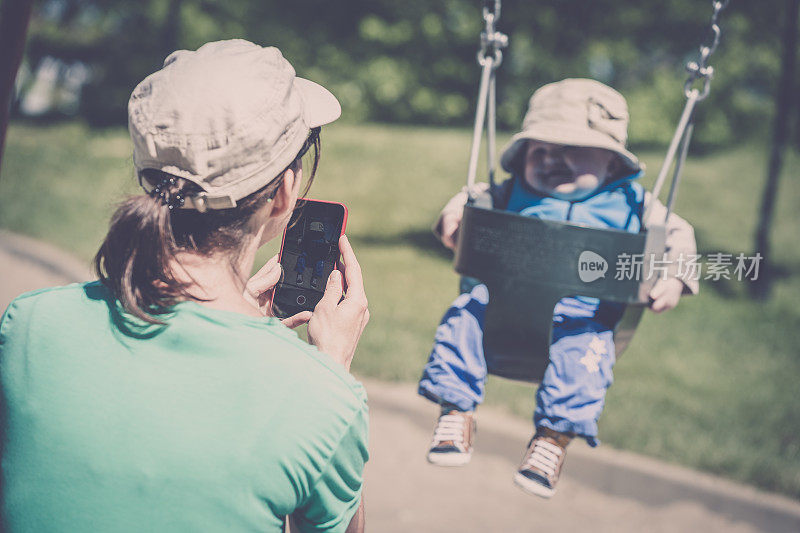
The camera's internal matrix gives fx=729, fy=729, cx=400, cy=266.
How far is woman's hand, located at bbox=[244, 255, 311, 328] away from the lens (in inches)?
64.3

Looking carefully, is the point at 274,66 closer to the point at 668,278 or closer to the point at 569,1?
the point at 668,278

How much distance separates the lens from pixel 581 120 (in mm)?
2707

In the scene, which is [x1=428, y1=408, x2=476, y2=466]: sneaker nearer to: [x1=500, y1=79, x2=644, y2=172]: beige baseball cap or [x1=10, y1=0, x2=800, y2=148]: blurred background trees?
[x1=500, y1=79, x2=644, y2=172]: beige baseball cap

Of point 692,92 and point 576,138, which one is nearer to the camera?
point 692,92

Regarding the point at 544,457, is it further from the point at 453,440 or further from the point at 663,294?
the point at 663,294

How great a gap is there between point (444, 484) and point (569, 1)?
848 centimetres

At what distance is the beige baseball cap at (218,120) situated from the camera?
3.88 feet

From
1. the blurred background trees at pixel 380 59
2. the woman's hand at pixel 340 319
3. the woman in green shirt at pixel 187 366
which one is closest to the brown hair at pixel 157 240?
the woman in green shirt at pixel 187 366

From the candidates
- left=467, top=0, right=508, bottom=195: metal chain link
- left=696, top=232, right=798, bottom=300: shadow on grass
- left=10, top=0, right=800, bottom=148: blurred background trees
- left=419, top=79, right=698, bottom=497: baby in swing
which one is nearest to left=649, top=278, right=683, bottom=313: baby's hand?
left=419, top=79, right=698, bottom=497: baby in swing

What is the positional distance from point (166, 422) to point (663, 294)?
1922 millimetres

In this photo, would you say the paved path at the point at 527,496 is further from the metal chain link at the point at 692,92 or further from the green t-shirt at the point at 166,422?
the green t-shirt at the point at 166,422

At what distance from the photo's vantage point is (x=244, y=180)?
4.03 feet

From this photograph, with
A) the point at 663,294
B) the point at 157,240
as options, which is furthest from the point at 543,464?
the point at 157,240

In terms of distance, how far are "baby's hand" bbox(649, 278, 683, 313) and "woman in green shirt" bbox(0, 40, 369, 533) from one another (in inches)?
62.3
